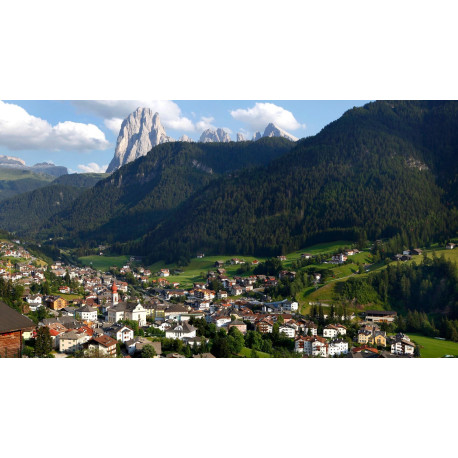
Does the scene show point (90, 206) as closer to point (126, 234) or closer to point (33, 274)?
point (126, 234)


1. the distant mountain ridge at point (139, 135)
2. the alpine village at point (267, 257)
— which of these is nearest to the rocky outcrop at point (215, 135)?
the distant mountain ridge at point (139, 135)

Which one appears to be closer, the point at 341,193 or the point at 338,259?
the point at 338,259

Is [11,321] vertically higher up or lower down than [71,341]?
higher up

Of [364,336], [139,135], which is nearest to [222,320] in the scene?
[364,336]

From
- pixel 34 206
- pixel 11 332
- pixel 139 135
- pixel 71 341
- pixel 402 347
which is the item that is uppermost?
pixel 139 135

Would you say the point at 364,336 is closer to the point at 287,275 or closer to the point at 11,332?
the point at 287,275

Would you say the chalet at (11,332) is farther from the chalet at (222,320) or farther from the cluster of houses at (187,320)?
the chalet at (222,320)

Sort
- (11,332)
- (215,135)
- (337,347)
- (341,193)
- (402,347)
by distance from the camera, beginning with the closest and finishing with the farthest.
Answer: (11,332), (402,347), (337,347), (341,193), (215,135)

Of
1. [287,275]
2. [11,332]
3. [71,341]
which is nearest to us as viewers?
[11,332]
